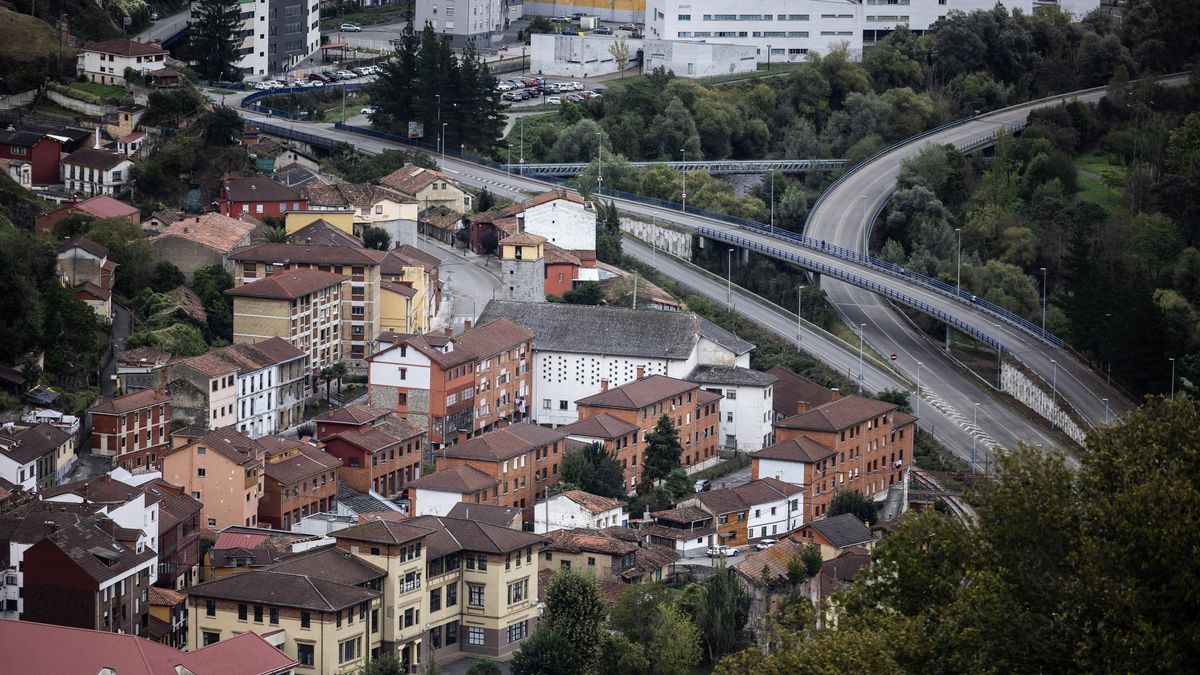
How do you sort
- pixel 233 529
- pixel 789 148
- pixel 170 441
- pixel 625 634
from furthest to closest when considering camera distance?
1. pixel 789 148
2. pixel 170 441
3. pixel 233 529
4. pixel 625 634

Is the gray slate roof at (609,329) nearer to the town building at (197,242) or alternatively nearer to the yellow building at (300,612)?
the town building at (197,242)

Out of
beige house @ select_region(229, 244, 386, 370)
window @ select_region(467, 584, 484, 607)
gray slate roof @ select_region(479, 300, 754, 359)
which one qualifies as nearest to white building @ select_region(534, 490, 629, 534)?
window @ select_region(467, 584, 484, 607)

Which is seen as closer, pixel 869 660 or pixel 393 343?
pixel 869 660

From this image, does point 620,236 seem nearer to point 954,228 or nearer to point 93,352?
point 954,228

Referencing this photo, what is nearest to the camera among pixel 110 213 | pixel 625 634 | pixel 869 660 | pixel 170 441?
pixel 869 660

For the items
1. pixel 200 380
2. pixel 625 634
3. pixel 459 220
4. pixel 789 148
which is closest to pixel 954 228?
pixel 789 148

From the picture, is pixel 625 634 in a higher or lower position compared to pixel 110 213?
lower
